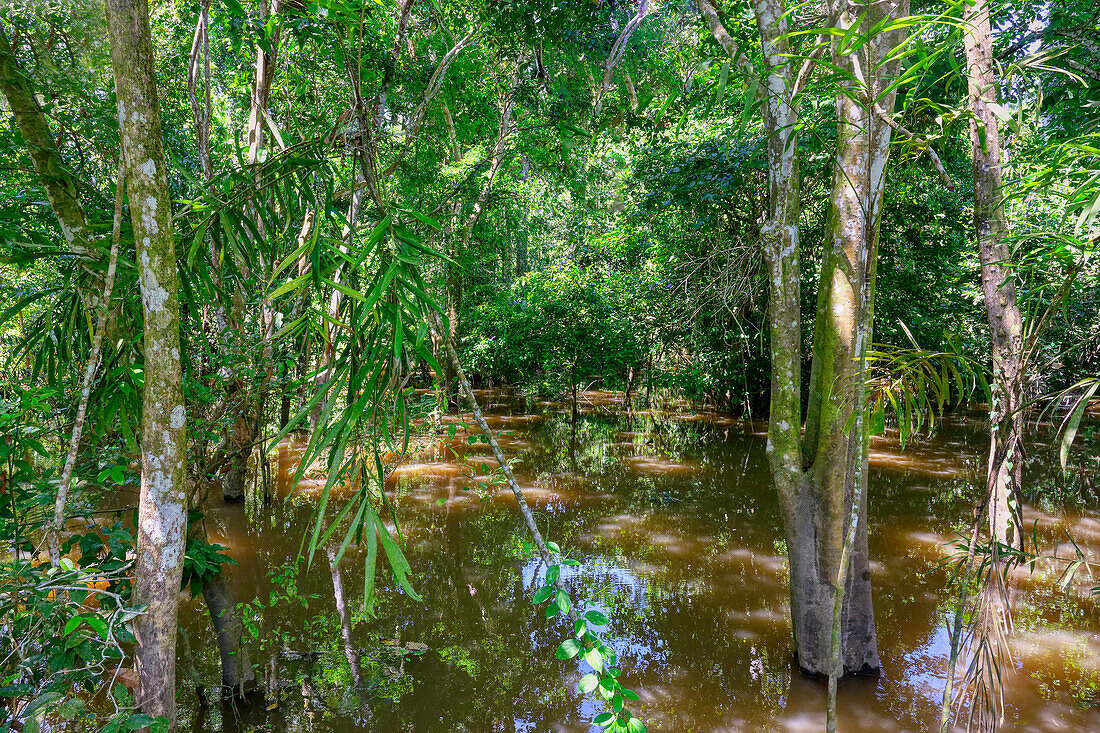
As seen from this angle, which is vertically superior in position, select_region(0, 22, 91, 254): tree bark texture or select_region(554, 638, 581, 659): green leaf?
select_region(0, 22, 91, 254): tree bark texture

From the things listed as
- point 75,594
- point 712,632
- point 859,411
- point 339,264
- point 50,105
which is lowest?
point 712,632

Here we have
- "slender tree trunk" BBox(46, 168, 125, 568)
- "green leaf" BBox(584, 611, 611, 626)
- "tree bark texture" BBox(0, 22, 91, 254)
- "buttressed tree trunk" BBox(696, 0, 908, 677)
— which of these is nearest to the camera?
"green leaf" BBox(584, 611, 611, 626)

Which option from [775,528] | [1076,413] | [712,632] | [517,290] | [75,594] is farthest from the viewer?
[517,290]

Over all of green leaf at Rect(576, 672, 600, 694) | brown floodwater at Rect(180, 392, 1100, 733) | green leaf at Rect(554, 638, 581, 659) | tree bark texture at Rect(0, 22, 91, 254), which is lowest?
brown floodwater at Rect(180, 392, 1100, 733)

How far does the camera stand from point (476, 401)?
4129mm

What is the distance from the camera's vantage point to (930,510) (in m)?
6.85

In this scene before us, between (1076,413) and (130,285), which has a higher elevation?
(130,285)

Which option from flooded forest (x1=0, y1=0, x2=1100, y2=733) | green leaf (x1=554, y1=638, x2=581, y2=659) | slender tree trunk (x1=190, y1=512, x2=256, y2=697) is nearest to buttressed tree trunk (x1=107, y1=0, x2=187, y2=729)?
flooded forest (x1=0, y1=0, x2=1100, y2=733)

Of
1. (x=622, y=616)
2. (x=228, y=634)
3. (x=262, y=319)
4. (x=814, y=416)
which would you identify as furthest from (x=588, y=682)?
(x=262, y=319)

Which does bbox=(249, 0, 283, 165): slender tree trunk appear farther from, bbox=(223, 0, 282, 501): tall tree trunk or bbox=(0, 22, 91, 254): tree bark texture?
bbox=(0, 22, 91, 254): tree bark texture

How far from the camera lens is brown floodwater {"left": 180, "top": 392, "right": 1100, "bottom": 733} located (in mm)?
3291

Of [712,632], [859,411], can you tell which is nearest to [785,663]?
[712,632]

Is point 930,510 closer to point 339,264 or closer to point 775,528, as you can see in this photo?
point 775,528

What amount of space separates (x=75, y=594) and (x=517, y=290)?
34.6ft
